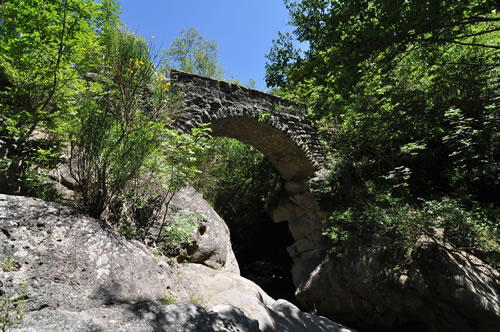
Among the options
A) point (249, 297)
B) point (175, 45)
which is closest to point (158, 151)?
point (249, 297)

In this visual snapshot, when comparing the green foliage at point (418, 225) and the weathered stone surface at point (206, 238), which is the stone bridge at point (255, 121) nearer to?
the weathered stone surface at point (206, 238)

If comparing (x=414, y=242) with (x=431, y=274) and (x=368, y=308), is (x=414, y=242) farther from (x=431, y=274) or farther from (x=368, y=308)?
(x=368, y=308)

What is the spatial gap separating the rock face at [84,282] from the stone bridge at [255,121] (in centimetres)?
302

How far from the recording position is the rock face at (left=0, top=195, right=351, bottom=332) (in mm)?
1718

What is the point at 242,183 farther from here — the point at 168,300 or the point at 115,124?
the point at 168,300

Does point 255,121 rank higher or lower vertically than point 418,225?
higher

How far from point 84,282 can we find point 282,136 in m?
5.35

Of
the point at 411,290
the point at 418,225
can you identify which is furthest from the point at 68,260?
the point at 411,290

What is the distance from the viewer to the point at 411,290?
4.88 m

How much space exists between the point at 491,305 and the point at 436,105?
3053mm

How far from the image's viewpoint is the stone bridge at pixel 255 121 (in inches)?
217

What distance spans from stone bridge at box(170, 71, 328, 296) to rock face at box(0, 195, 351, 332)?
314 cm

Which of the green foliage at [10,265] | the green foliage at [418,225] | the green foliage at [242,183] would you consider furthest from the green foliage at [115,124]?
the green foliage at [242,183]

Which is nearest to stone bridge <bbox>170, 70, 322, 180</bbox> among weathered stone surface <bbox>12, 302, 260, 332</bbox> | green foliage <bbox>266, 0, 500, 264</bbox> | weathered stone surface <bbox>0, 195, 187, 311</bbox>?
green foliage <bbox>266, 0, 500, 264</bbox>
